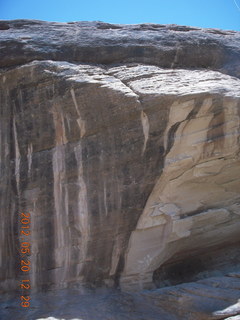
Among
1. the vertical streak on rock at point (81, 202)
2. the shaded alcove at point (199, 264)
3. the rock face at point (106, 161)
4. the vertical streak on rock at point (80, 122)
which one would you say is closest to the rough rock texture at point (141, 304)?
the rock face at point (106, 161)

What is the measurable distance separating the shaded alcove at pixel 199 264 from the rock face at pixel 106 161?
1.64 ft

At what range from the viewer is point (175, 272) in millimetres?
8523

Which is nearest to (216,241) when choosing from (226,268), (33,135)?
(226,268)

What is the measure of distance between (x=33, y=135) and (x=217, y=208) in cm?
396

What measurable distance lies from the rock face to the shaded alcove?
0.50 metres

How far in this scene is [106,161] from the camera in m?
7.36

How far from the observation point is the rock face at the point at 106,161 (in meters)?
7.28

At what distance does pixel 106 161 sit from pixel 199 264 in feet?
10.7

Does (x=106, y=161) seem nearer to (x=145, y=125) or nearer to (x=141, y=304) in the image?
(x=145, y=125)

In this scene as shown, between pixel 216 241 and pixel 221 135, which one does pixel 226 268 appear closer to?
pixel 216 241
